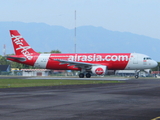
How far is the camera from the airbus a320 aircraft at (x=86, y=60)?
209 ft

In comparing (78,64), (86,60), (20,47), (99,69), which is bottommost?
(99,69)

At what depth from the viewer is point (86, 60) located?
216 feet

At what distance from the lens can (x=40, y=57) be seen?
2697 inches

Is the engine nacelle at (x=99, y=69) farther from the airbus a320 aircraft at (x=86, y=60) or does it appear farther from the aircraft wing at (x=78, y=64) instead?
the aircraft wing at (x=78, y=64)

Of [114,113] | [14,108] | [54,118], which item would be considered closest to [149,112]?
[114,113]

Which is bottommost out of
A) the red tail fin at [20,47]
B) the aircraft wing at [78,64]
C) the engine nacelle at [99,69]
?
the engine nacelle at [99,69]

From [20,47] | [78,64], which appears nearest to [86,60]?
[78,64]

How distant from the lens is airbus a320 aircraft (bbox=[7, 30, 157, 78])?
63.8 metres

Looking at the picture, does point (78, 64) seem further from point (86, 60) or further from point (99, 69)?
point (99, 69)

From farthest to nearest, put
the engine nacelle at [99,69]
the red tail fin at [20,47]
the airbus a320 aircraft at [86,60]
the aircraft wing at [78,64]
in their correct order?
the red tail fin at [20,47] < the airbus a320 aircraft at [86,60] < the aircraft wing at [78,64] < the engine nacelle at [99,69]

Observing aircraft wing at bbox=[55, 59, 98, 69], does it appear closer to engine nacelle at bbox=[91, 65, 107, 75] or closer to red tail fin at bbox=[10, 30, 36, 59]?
engine nacelle at bbox=[91, 65, 107, 75]

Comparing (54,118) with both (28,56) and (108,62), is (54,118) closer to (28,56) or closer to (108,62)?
(108,62)

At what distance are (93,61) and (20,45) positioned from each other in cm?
1467

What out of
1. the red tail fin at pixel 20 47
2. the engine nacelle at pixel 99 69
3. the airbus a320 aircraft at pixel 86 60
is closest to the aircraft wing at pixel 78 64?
the airbus a320 aircraft at pixel 86 60
